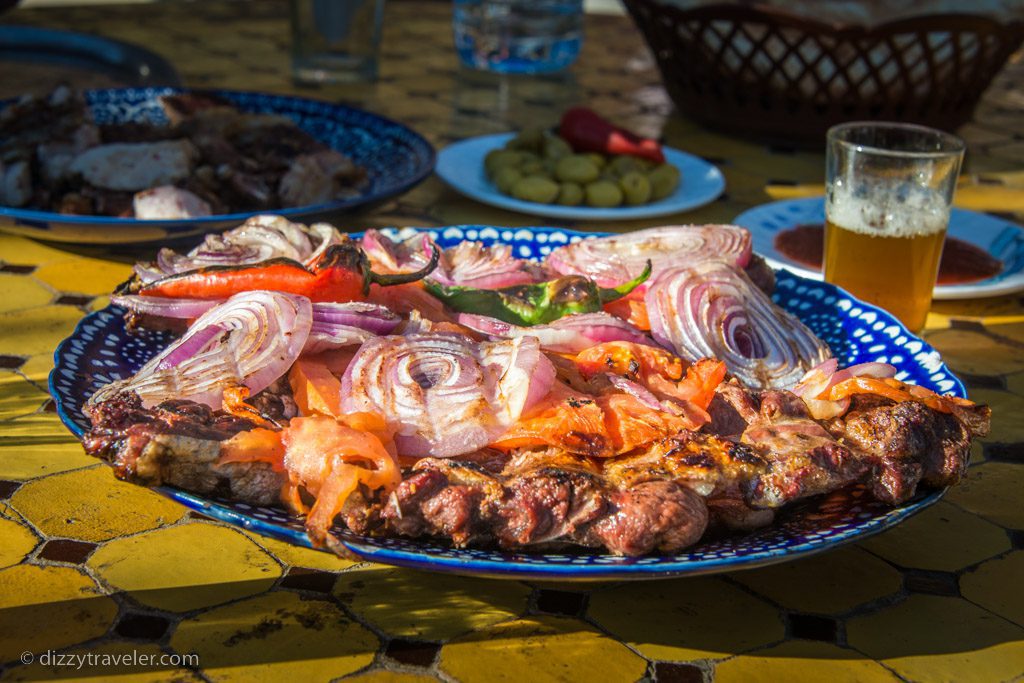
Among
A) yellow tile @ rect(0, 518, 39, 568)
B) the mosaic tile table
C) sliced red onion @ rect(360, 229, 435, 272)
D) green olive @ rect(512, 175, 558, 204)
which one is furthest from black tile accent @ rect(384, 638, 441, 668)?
green olive @ rect(512, 175, 558, 204)

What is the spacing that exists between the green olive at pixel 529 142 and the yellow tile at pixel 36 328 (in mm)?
1575

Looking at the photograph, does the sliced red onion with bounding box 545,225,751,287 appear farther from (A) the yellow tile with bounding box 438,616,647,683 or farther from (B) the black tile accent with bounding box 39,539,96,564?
(B) the black tile accent with bounding box 39,539,96,564

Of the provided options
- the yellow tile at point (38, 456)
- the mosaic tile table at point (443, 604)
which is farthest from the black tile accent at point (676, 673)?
the yellow tile at point (38, 456)

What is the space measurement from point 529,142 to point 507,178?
291 millimetres

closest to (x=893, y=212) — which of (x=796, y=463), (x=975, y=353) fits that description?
(x=975, y=353)

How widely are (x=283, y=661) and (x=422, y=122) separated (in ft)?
10.6

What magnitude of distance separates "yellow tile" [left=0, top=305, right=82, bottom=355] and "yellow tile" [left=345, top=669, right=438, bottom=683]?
130cm

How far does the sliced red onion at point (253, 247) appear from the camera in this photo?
2053mm

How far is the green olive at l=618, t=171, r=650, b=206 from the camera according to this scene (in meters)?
3.36

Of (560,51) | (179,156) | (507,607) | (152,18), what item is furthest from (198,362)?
(152,18)

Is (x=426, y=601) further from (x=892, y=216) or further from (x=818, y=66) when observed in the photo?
(x=818, y=66)

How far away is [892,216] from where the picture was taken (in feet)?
8.57

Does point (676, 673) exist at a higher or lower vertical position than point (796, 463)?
lower

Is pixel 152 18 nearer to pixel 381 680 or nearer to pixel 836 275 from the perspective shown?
A: pixel 836 275
